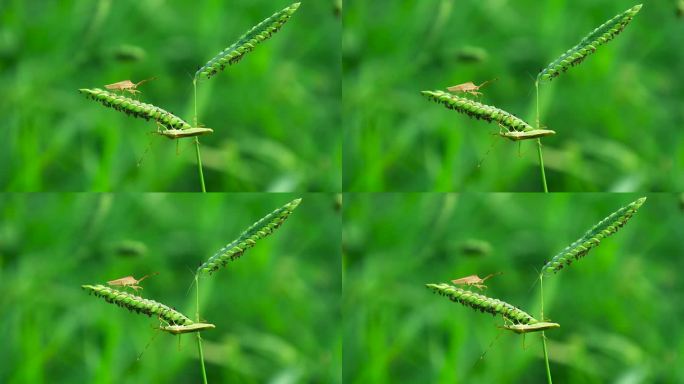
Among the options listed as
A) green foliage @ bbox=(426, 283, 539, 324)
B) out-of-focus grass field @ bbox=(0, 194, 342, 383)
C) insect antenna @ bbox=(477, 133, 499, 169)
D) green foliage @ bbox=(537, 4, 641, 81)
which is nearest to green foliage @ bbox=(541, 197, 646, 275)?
green foliage @ bbox=(426, 283, 539, 324)

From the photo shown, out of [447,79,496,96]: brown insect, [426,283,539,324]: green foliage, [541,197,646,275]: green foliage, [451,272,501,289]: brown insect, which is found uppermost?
[447,79,496,96]: brown insect

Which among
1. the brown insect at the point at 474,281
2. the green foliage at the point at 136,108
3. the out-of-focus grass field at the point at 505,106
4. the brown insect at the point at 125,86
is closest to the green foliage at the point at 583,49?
the out-of-focus grass field at the point at 505,106

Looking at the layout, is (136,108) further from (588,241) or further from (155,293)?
(588,241)

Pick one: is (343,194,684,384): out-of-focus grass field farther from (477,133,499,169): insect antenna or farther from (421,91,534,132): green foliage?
(421,91,534,132): green foliage

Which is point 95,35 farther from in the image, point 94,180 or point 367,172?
point 367,172

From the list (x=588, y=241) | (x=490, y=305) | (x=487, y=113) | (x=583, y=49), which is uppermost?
(x=583, y=49)

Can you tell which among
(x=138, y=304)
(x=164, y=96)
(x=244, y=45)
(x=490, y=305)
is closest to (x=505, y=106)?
(x=490, y=305)
